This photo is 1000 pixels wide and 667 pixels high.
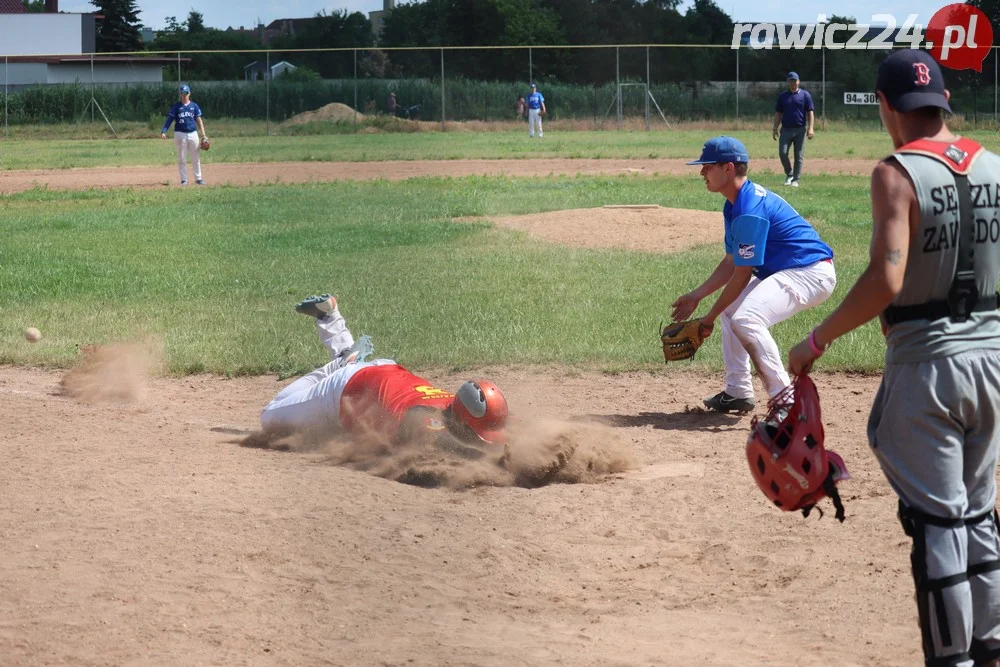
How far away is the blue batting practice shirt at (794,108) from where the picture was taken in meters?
19.4

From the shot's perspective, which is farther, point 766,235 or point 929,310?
point 766,235

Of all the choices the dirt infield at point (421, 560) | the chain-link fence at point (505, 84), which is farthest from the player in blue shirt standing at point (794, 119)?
the chain-link fence at point (505, 84)

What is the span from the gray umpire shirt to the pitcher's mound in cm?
962

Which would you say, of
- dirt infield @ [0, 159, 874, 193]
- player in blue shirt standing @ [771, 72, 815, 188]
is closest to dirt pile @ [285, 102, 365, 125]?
dirt infield @ [0, 159, 874, 193]

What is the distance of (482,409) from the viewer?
5230 millimetres

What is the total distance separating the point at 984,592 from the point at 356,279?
844cm

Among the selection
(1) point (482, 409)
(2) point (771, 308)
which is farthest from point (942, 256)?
(2) point (771, 308)

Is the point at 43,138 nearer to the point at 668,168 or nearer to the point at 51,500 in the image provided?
the point at 668,168

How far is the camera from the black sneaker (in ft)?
22.0

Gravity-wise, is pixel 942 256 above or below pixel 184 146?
below

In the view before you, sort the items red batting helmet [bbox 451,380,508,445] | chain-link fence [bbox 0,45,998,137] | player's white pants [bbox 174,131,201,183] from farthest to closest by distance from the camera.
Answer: chain-link fence [bbox 0,45,998,137] → player's white pants [bbox 174,131,201,183] → red batting helmet [bbox 451,380,508,445]

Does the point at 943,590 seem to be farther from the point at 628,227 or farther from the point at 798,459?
the point at 628,227

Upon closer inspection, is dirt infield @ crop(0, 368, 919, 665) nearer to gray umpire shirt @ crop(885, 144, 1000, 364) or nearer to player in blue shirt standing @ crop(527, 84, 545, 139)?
gray umpire shirt @ crop(885, 144, 1000, 364)

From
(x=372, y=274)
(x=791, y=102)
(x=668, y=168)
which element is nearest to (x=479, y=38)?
(x=668, y=168)
